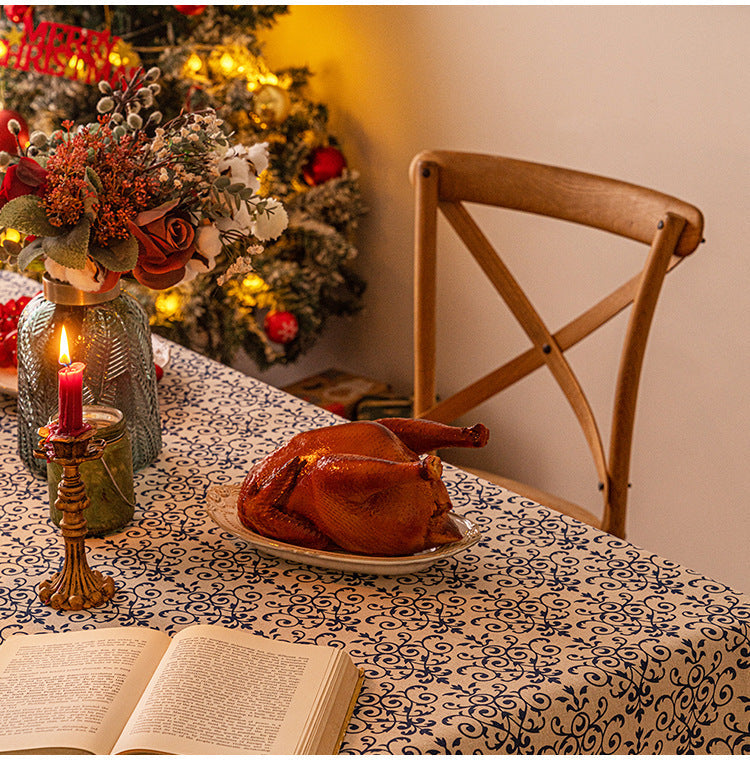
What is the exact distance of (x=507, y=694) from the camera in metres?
0.75

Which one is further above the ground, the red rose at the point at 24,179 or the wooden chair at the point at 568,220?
the red rose at the point at 24,179

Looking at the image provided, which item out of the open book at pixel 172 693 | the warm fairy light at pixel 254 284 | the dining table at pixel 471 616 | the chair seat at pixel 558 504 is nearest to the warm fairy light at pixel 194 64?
the warm fairy light at pixel 254 284

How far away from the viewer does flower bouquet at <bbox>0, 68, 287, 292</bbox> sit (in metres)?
0.94

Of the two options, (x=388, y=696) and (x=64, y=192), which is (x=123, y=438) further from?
(x=388, y=696)

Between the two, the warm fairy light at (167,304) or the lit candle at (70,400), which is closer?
the lit candle at (70,400)

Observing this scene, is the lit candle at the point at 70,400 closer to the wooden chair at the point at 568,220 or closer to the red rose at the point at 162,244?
the red rose at the point at 162,244

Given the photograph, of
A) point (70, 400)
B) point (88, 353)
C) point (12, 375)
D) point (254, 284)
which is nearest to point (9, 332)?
point (12, 375)

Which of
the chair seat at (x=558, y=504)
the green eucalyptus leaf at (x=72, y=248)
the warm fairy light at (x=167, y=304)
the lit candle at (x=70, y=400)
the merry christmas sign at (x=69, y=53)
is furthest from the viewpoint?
the warm fairy light at (x=167, y=304)

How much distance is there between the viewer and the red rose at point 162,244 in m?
0.96

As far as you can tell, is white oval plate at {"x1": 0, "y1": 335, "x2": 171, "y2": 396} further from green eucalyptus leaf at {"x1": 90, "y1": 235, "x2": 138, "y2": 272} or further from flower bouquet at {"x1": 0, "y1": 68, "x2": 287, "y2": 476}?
green eucalyptus leaf at {"x1": 90, "y1": 235, "x2": 138, "y2": 272}

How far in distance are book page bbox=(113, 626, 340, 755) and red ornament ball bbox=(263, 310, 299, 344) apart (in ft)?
5.62

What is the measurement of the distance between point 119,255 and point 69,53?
1351 millimetres

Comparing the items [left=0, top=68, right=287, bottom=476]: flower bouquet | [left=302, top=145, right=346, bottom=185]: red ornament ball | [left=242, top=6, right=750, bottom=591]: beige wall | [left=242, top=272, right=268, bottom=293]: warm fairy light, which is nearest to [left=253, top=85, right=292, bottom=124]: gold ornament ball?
[left=302, top=145, right=346, bottom=185]: red ornament ball

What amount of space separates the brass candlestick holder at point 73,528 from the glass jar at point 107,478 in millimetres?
77
